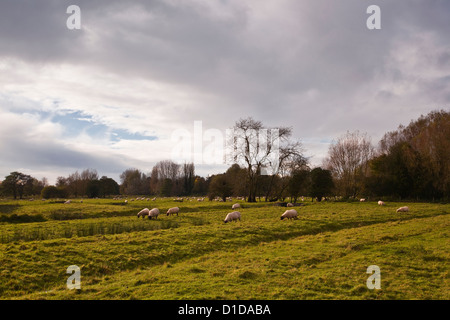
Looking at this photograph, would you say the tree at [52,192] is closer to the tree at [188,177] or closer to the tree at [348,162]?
the tree at [188,177]

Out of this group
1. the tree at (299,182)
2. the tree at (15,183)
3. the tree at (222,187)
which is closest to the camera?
the tree at (299,182)

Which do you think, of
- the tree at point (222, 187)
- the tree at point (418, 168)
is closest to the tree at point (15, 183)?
the tree at point (222, 187)

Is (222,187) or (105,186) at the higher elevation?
(222,187)

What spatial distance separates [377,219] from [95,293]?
2579 cm

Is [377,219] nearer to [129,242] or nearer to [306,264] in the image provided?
[306,264]

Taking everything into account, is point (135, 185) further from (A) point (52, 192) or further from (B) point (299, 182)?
(B) point (299, 182)

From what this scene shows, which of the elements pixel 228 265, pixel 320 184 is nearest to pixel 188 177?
pixel 320 184

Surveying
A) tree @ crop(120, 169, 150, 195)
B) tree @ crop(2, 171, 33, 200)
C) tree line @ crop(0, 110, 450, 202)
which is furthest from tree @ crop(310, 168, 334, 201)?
tree @ crop(120, 169, 150, 195)

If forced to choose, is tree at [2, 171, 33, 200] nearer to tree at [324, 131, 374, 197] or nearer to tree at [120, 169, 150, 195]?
tree at [120, 169, 150, 195]

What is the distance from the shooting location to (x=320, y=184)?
56.6 metres

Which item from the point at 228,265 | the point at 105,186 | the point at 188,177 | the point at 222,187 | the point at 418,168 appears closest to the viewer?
the point at 228,265

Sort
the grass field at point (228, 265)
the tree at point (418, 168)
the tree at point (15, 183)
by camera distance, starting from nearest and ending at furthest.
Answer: the grass field at point (228, 265), the tree at point (418, 168), the tree at point (15, 183)

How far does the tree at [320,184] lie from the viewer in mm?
56312
